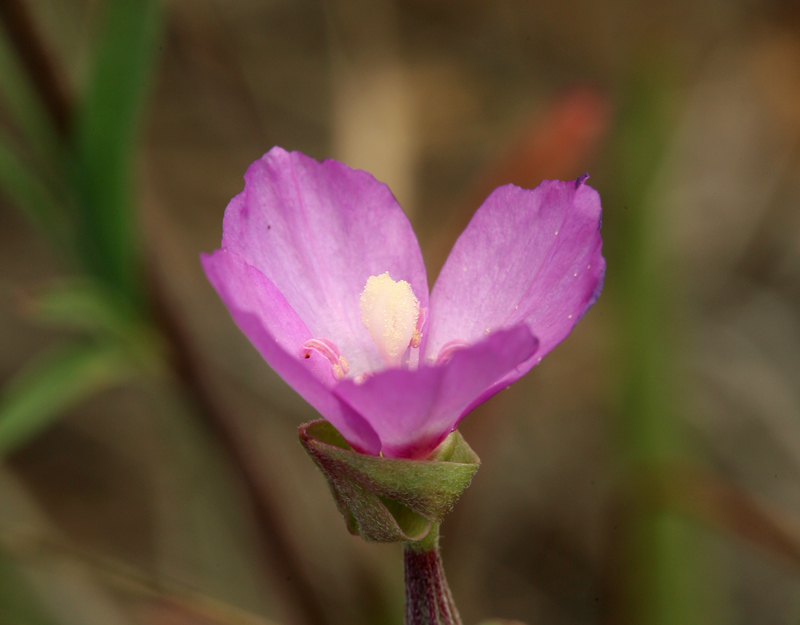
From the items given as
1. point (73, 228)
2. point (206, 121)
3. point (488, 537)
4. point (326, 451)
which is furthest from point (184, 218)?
point (326, 451)

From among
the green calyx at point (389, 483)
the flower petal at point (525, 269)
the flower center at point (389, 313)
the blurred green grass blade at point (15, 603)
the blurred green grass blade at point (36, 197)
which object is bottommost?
the blurred green grass blade at point (15, 603)

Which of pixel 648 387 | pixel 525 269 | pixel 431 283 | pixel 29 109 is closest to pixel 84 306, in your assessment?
pixel 29 109

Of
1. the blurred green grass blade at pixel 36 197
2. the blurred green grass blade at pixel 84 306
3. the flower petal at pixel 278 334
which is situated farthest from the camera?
the blurred green grass blade at pixel 36 197

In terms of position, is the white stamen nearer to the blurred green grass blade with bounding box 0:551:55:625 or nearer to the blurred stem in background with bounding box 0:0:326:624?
the blurred stem in background with bounding box 0:0:326:624

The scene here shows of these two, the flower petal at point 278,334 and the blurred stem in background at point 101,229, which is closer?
the flower petal at point 278,334

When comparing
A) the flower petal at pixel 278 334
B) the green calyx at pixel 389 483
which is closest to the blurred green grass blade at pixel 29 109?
the flower petal at pixel 278 334

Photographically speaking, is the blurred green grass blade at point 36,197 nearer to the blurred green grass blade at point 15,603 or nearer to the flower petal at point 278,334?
the blurred green grass blade at point 15,603

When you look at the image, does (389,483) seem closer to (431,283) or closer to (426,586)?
(426,586)

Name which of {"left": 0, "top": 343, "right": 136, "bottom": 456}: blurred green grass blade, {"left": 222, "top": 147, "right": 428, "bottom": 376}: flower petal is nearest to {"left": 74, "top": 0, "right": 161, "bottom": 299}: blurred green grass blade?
{"left": 0, "top": 343, "right": 136, "bottom": 456}: blurred green grass blade
